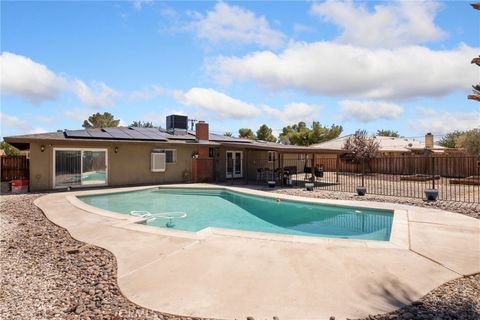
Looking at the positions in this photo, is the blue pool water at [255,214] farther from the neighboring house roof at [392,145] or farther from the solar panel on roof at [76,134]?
the neighboring house roof at [392,145]

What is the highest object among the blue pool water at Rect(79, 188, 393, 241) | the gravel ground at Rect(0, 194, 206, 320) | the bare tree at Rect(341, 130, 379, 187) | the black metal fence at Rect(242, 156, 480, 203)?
the bare tree at Rect(341, 130, 379, 187)

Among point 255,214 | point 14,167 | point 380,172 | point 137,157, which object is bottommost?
point 255,214

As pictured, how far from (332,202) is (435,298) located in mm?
7248

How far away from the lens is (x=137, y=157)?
16.5 metres

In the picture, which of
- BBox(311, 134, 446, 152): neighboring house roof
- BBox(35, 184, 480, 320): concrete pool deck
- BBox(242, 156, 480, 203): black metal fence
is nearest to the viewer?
BBox(35, 184, 480, 320): concrete pool deck

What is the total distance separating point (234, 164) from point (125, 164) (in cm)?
743

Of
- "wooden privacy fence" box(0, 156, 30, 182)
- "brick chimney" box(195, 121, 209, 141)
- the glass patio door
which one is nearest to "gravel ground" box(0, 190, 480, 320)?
"wooden privacy fence" box(0, 156, 30, 182)

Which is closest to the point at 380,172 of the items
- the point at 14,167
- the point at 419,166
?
the point at 419,166

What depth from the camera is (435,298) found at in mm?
3441

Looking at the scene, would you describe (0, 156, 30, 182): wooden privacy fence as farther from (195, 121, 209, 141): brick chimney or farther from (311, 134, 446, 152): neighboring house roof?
(311, 134, 446, 152): neighboring house roof

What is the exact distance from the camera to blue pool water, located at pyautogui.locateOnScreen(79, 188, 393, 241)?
8.23 m

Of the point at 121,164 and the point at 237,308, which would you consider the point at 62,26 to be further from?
the point at 237,308

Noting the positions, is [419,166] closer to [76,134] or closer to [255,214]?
[255,214]

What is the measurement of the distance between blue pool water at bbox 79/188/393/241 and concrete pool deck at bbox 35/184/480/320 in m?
1.62
